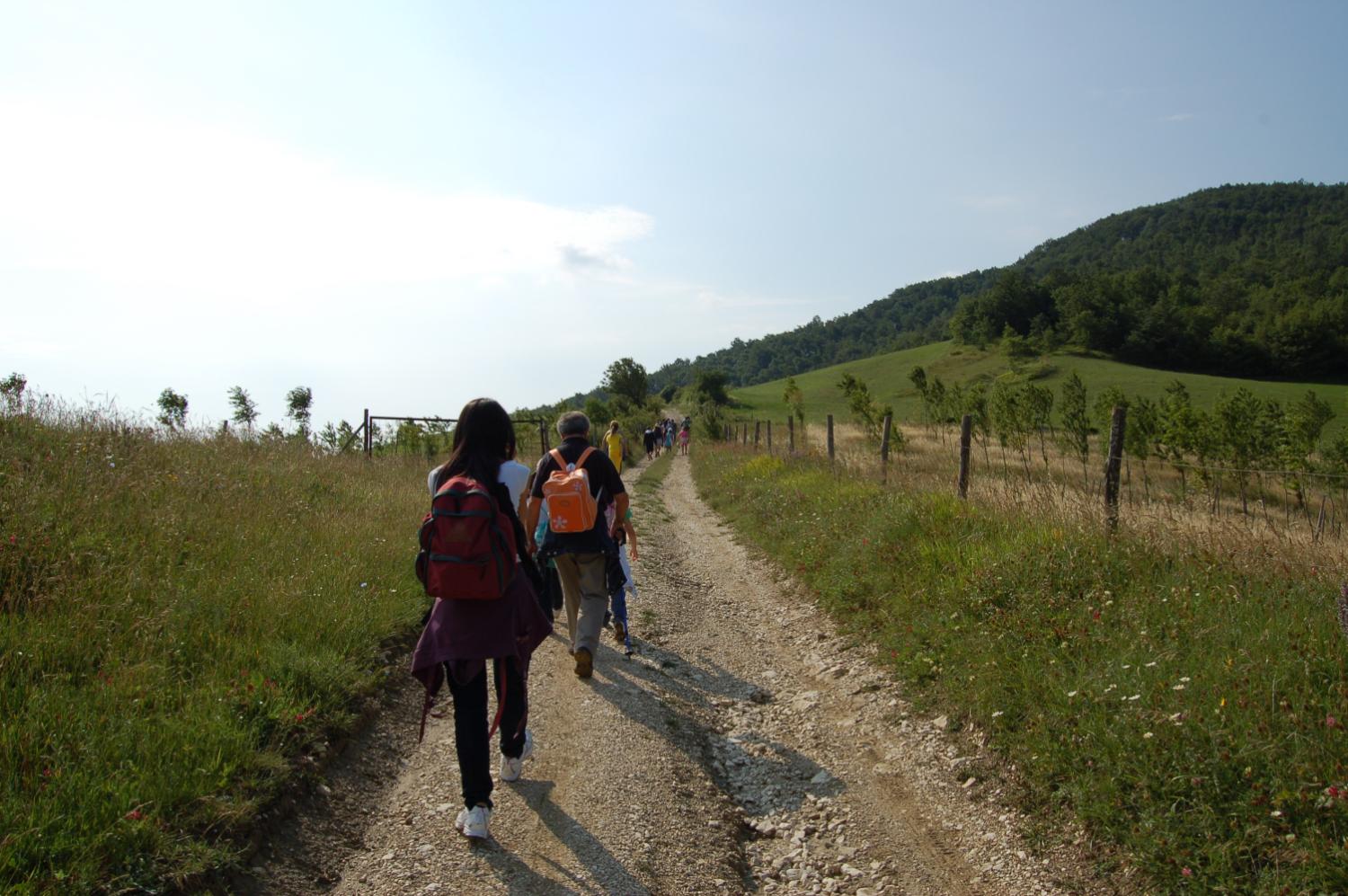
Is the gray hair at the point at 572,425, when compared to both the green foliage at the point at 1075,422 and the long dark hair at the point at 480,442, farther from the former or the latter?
the green foliage at the point at 1075,422

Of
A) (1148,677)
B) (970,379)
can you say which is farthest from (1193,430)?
(970,379)

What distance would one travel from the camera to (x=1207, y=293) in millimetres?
106375

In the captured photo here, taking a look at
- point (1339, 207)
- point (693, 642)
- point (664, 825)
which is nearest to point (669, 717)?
point (664, 825)

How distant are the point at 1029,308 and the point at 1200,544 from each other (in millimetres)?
123246

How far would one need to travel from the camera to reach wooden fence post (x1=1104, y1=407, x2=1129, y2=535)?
674 cm

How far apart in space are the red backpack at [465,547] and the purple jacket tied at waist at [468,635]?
138mm

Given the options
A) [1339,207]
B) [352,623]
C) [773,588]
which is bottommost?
[773,588]

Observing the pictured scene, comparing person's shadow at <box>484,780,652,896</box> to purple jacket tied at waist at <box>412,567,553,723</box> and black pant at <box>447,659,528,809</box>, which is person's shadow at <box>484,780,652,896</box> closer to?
black pant at <box>447,659,528,809</box>

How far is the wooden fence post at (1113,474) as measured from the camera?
674 cm

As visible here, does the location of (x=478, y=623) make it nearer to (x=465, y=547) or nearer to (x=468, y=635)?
(x=468, y=635)

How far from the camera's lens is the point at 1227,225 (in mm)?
152375

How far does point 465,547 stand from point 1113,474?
20.1 ft

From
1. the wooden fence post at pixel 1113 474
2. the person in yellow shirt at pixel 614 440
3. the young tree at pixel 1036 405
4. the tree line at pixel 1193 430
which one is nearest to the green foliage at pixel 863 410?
the tree line at pixel 1193 430

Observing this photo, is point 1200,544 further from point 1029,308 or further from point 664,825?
point 1029,308
